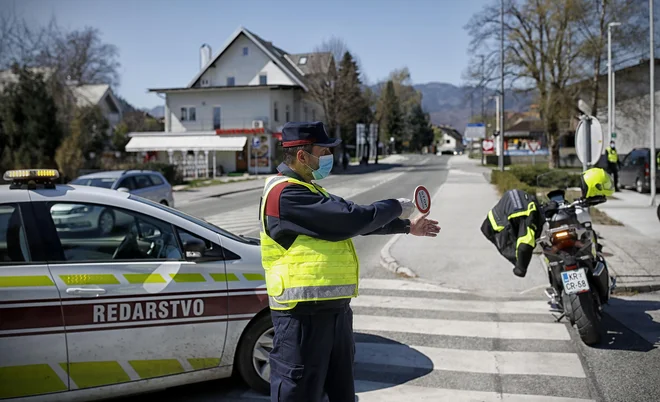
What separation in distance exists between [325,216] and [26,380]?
250 cm

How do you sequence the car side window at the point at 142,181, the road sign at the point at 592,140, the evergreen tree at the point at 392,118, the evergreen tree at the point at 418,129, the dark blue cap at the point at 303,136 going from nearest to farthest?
the dark blue cap at the point at 303,136
the road sign at the point at 592,140
the car side window at the point at 142,181
the evergreen tree at the point at 392,118
the evergreen tree at the point at 418,129

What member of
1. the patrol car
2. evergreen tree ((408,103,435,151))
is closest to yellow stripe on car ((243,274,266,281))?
the patrol car

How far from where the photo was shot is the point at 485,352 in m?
5.85

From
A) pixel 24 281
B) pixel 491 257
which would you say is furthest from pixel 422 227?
pixel 491 257

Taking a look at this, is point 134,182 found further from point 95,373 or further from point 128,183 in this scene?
point 95,373

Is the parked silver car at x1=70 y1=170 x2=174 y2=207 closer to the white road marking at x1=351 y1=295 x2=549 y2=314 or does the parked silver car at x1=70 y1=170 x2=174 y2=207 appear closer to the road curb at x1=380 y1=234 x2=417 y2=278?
the road curb at x1=380 y1=234 x2=417 y2=278

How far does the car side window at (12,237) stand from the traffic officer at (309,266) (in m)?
2.04

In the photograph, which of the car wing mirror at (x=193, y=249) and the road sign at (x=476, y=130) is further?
the road sign at (x=476, y=130)

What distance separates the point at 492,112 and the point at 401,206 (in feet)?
334

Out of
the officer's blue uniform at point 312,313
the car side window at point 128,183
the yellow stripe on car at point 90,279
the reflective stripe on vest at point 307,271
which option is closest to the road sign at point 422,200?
the officer's blue uniform at point 312,313

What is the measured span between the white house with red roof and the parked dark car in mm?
30636

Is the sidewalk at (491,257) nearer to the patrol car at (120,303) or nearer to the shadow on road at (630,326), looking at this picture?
the shadow on road at (630,326)

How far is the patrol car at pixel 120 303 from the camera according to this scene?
408 centimetres

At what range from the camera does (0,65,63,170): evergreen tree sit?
100 feet
